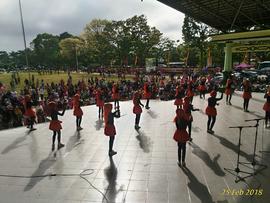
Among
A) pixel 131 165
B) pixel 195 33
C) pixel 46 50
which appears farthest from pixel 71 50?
pixel 131 165

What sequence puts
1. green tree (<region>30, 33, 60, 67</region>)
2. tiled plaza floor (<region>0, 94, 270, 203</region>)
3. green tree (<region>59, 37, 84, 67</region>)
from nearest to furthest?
tiled plaza floor (<region>0, 94, 270, 203</region>) → green tree (<region>59, 37, 84, 67</region>) → green tree (<region>30, 33, 60, 67</region>)

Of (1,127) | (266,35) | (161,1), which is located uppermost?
(161,1)

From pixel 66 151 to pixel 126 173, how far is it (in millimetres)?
2941

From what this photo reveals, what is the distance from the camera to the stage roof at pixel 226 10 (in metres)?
17.7

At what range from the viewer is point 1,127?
14.2 metres

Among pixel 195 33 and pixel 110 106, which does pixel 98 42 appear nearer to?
pixel 195 33

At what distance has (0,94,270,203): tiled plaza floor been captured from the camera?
6.41m

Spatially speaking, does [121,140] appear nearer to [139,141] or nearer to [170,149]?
[139,141]

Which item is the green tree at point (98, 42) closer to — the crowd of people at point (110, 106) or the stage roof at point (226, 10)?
the crowd of people at point (110, 106)

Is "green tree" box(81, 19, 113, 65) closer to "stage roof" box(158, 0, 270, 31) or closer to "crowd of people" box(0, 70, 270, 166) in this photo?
"crowd of people" box(0, 70, 270, 166)

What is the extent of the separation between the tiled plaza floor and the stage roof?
8.57 meters

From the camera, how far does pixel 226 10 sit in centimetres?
2022

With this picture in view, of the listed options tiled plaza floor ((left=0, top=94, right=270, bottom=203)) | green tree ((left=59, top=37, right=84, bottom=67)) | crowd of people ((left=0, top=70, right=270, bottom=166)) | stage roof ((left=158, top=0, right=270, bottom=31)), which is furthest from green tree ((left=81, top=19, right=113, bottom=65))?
tiled plaza floor ((left=0, top=94, right=270, bottom=203))

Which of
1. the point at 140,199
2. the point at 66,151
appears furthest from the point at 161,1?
the point at 140,199
